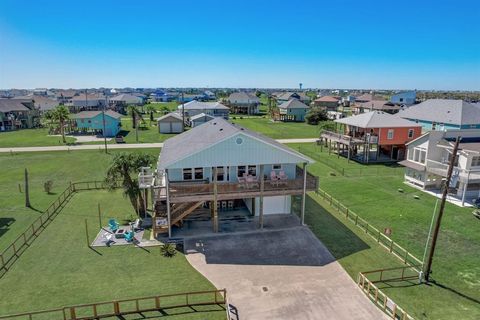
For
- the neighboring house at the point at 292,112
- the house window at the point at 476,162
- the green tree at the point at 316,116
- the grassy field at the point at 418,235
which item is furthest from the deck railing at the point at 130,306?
the neighboring house at the point at 292,112

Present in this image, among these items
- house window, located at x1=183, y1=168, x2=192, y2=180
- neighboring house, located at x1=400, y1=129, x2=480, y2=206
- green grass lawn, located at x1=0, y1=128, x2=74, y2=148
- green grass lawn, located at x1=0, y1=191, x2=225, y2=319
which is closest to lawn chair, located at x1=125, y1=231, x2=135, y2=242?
green grass lawn, located at x1=0, y1=191, x2=225, y2=319

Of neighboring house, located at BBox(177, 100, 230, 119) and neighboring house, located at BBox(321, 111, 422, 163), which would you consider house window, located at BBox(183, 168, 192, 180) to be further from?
neighboring house, located at BBox(177, 100, 230, 119)

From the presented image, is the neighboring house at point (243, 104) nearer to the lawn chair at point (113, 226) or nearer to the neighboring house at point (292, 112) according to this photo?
the neighboring house at point (292, 112)

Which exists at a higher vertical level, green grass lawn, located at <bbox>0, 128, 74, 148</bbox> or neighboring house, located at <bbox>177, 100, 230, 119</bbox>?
neighboring house, located at <bbox>177, 100, 230, 119</bbox>

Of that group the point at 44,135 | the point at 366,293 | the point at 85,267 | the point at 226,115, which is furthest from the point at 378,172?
the point at 44,135

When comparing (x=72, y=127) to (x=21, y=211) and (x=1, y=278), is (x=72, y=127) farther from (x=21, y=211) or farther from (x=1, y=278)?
(x=1, y=278)
